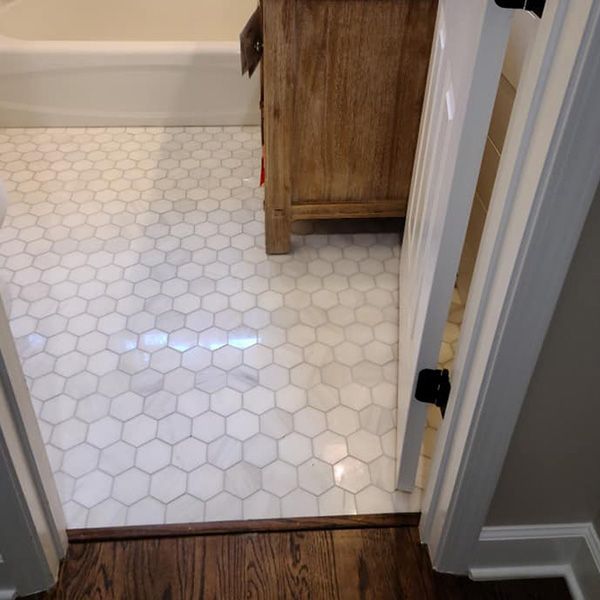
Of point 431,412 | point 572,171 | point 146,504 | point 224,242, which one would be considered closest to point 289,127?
Result: point 224,242

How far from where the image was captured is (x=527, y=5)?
0.79 m

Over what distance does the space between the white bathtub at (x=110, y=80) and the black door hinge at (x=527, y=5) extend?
188 centimetres

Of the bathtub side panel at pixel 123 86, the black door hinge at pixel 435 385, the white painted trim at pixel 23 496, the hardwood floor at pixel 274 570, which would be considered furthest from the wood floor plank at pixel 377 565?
the bathtub side panel at pixel 123 86

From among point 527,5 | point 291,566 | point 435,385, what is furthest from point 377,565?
point 527,5

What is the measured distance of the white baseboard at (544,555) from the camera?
1.25 m

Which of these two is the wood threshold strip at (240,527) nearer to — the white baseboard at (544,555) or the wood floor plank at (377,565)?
the wood floor plank at (377,565)

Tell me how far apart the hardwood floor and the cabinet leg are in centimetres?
96

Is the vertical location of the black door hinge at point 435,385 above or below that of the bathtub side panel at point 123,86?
above

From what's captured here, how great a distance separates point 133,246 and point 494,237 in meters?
1.45

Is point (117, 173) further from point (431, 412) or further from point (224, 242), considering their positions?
point (431, 412)

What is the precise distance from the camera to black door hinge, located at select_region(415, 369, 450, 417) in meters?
1.23

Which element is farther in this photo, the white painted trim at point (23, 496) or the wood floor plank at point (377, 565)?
the wood floor plank at point (377, 565)

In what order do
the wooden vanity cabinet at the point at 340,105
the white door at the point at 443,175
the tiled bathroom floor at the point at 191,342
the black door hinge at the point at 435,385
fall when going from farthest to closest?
the wooden vanity cabinet at the point at 340,105
the tiled bathroom floor at the point at 191,342
the black door hinge at the point at 435,385
the white door at the point at 443,175

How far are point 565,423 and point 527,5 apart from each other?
2.08 ft
